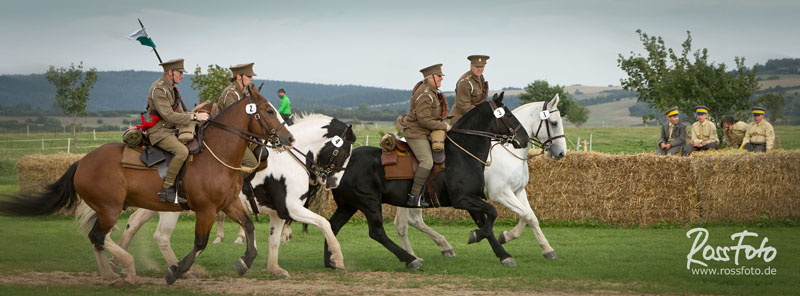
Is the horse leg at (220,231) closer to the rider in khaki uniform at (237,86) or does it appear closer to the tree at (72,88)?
→ the rider in khaki uniform at (237,86)

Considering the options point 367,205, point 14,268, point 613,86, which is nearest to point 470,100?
point 367,205

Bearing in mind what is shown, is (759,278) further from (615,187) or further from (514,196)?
(615,187)

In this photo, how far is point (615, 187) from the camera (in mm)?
16203

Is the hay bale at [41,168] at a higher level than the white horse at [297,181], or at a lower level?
lower

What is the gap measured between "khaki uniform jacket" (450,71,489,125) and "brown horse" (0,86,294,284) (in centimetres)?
351

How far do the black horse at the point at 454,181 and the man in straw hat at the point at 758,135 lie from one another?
8312mm

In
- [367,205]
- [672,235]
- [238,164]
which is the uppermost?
[238,164]

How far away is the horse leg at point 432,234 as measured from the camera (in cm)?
1231

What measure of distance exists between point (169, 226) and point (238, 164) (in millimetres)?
1976

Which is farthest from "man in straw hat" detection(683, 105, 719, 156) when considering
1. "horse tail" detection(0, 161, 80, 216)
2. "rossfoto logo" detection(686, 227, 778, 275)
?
"horse tail" detection(0, 161, 80, 216)

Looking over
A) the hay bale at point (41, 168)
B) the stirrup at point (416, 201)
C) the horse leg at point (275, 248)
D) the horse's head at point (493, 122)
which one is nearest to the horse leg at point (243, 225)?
the horse leg at point (275, 248)

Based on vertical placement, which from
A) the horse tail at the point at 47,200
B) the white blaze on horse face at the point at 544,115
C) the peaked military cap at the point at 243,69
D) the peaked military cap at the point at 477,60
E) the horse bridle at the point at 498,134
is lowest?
the horse tail at the point at 47,200

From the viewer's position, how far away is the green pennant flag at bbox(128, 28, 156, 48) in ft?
36.4

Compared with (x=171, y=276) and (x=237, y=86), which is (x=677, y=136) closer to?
(x=237, y=86)
